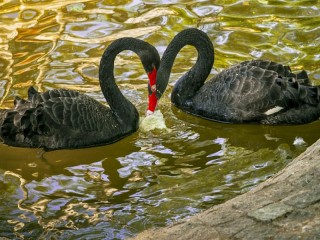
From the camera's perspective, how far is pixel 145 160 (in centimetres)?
579

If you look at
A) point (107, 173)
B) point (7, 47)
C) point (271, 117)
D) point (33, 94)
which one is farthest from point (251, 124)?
point (7, 47)

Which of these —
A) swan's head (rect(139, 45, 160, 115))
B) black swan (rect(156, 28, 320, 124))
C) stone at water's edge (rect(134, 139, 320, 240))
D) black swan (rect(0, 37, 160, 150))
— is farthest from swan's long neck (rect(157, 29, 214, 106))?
stone at water's edge (rect(134, 139, 320, 240))

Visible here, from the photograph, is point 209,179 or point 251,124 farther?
point 251,124

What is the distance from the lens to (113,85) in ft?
20.7

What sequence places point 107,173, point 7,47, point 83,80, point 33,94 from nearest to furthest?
point 107,173
point 33,94
point 83,80
point 7,47

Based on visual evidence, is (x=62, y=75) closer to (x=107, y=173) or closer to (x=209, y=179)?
(x=107, y=173)

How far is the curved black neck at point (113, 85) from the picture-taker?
6.28 metres

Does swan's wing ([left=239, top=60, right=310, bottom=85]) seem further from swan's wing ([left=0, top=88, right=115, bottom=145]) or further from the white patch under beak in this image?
swan's wing ([left=0, top=88, right=115, bottom=145])

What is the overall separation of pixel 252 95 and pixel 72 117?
1.53 metres

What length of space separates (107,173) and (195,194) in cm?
87

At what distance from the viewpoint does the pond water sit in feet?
16.3

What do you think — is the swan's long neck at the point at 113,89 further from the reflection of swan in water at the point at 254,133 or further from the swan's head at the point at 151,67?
the reflection of swan in water at the point at 254,133

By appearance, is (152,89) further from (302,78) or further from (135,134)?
(302,78)

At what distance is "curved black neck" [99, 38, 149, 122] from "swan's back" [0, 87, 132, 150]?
22cm
